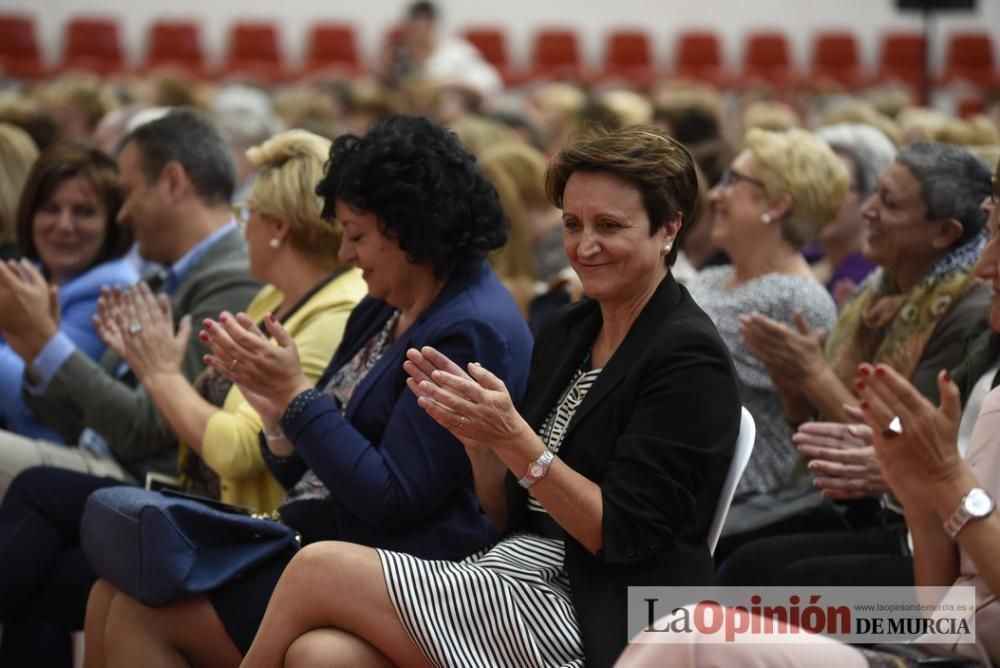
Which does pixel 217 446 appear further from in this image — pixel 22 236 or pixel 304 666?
pixel 22 236

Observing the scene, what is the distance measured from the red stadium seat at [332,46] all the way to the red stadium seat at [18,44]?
2311 mm

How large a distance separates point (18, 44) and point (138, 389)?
8.99 metres

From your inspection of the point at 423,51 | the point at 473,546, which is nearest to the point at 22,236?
the point at 473,546

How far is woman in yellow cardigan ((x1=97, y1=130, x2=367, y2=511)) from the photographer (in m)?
2.96

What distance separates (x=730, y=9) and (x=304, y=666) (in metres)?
11.7

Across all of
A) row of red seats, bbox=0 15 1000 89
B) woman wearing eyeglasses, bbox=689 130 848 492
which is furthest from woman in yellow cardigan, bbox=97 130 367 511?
row of red seats, bbox=0 15 1000 89

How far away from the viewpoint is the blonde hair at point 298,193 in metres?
3.05

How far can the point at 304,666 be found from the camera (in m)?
2.10

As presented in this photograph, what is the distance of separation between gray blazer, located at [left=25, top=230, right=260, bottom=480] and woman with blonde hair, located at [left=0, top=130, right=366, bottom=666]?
0.14 m

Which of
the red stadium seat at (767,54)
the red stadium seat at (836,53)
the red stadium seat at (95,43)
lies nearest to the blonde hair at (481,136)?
the red stadium seat at (95,43)

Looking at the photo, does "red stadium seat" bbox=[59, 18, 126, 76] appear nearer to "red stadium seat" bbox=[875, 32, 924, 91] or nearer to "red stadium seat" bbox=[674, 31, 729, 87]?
"red stadium seat" bbox=[674, 31, 729, 87]

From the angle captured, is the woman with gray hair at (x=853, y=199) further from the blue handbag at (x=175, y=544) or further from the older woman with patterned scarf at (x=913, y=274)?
the blue handbag at (x=175, y=544)

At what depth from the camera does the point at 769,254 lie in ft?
10.9

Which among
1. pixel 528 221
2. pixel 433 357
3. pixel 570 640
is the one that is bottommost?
pixel 528 221
